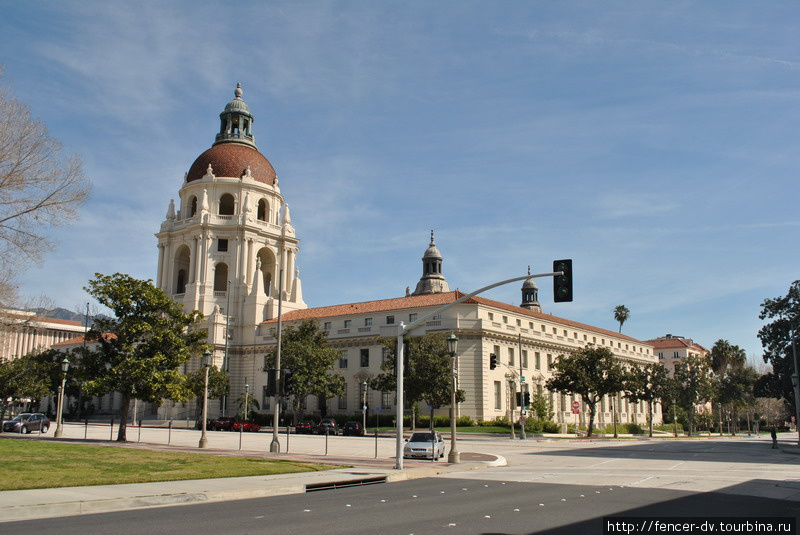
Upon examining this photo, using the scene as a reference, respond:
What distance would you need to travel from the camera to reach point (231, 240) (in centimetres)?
9138

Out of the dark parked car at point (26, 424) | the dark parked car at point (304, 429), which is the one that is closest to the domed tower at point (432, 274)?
the dark parked car at point (304, 429)

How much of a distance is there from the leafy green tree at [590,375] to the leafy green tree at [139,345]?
125 ft

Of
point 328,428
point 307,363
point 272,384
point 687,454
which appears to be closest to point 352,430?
point 328,428

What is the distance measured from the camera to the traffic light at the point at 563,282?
19828 mm

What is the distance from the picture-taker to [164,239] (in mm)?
95562

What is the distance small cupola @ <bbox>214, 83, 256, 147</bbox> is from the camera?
10038 cm

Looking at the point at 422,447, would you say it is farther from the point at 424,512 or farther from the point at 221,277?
the point at 221,277

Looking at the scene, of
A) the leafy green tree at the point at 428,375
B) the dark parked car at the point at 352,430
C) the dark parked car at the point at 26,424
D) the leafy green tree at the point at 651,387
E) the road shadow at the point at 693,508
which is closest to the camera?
the road shadow at the point at 693,508

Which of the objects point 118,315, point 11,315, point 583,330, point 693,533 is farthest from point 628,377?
point 693,533

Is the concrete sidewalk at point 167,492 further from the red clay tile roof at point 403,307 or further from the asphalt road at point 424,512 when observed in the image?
the red clay tile roof at point 403,307

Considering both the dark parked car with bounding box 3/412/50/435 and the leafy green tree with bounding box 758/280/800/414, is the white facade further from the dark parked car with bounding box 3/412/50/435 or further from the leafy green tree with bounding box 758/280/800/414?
the leafy green tree with bounding box 758/280/800/414

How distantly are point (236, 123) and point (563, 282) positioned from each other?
3510 inches

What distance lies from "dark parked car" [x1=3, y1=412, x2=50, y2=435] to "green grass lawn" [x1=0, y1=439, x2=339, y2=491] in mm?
20825

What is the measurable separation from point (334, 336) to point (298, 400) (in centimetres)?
1548
